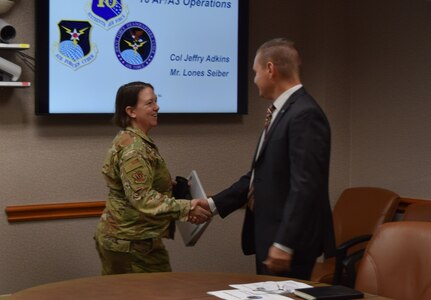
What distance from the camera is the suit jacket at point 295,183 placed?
3.13m

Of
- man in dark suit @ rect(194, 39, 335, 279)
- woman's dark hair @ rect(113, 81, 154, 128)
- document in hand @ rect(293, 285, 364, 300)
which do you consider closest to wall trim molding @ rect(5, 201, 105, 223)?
woman's dark hair @ rect(113, 81, 154, 128)

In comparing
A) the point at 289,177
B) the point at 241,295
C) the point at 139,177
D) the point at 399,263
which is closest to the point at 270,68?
the point at 289,177

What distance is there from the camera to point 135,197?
3.49 metres

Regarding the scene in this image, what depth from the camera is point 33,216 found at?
14.9 feet

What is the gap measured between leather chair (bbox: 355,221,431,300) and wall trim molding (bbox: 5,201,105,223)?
2.17m

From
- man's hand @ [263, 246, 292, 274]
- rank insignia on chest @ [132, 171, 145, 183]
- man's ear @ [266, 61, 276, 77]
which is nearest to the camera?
man's hand @ [263, 246, 292, 274]

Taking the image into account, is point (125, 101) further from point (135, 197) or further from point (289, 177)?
point (289, 177)

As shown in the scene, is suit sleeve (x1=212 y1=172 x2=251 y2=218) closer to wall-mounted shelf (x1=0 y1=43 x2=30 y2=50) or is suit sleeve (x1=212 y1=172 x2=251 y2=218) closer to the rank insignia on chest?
the rank insignia on chest

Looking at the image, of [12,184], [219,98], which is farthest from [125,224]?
[219,98]

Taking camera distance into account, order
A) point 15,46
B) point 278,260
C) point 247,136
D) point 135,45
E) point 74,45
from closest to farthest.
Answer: point 278,260
point 15,46
point 74,45
point 135,45
point 247,136

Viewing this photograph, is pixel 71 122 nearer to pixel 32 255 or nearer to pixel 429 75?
pixel 32 255

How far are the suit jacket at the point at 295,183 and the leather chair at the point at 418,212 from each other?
1.46 meters

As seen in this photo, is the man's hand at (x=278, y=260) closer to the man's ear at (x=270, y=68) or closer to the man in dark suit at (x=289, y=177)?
the man in dark suit at (x=289, y=177)

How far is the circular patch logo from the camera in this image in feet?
15.6
